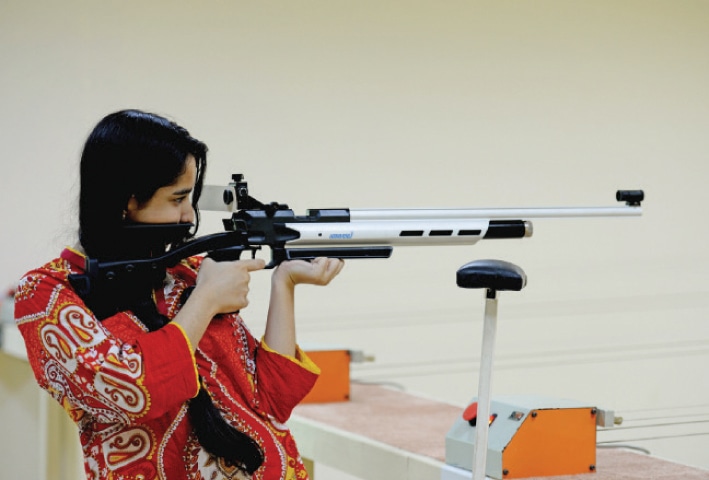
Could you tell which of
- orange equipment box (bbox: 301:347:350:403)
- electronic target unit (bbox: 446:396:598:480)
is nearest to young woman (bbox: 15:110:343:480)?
electronic target unit (bbox: 446:396:598:480)

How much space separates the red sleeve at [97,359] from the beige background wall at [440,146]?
5.56 ft

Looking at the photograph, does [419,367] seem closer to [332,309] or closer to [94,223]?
[332,309]

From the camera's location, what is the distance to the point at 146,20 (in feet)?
9.73

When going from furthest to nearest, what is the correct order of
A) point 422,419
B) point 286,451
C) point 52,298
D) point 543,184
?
point 543,184 → point 422,419 → point 286,451 → point 52,298

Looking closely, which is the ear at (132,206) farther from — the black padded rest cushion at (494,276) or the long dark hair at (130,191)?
the black padded rest cushion at (494,276)

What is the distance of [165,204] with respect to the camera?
1134 millimetres

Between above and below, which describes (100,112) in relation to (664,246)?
above

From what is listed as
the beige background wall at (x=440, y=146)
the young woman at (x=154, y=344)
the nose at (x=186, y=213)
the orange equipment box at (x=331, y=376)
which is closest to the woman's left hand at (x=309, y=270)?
the young woman at (x=154, y=344)

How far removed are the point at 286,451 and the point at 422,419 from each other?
2.78 ft

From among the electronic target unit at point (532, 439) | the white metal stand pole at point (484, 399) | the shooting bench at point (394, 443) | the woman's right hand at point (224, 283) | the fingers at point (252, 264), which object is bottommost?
the shooting bench at point (394, 443)

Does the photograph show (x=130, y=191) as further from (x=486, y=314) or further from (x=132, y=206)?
(x=486, y=314)

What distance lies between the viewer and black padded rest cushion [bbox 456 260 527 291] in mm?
1182

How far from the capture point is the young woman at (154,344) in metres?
1.03

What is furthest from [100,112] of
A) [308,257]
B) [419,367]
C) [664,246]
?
[664,246]
